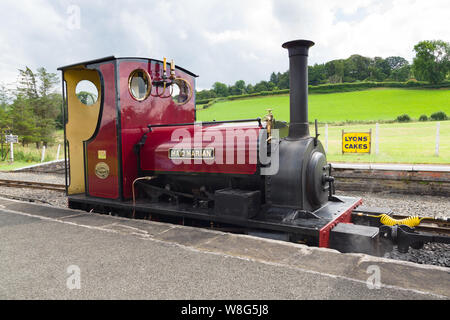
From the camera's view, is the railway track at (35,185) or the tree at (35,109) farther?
the tree at (35,109)

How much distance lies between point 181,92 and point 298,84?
244 cm

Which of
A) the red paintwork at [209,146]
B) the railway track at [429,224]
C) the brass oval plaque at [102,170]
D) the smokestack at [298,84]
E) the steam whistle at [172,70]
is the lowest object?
the railway track at [429,224]

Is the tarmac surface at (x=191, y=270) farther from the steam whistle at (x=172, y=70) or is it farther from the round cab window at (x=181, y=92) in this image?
the round cab window at (x=181, y=92)

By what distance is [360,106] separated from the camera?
39906 millimetres

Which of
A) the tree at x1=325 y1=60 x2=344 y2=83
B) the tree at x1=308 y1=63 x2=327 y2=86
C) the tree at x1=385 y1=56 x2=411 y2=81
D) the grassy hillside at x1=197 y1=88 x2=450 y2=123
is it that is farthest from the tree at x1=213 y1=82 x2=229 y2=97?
the tree at x1=385 y1=56 x2=411 y2=81

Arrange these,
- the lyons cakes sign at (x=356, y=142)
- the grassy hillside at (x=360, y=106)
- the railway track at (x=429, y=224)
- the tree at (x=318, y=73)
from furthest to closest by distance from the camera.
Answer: the tree at (x=318, y=73) → the grassy hillside at (x=360, y=106) → the lyons cakes sign at (x=356, y=142) → the railway track at (x=429, y=224)

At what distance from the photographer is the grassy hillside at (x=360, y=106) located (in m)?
33.0

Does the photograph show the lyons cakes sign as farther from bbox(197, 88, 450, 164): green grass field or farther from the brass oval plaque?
the brass oval plaque

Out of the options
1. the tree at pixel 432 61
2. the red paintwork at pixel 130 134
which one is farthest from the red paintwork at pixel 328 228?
the tree at pixel 432 61

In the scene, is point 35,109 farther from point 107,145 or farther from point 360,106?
point 360,106

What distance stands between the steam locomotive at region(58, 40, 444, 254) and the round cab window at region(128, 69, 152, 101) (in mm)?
16

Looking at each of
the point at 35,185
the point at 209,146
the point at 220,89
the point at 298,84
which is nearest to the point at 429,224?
the point at 298,84

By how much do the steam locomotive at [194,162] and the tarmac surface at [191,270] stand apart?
504 mm
